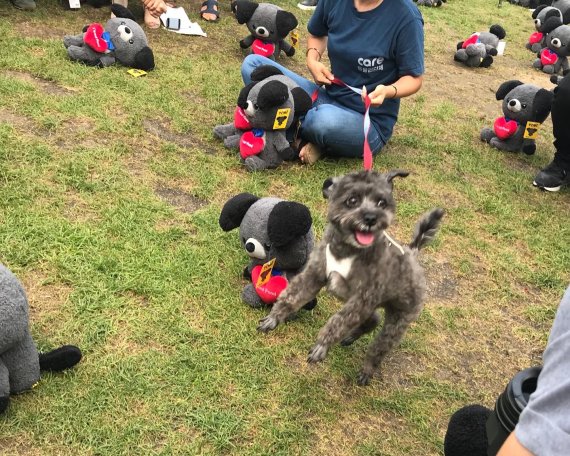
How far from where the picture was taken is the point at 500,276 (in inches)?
135

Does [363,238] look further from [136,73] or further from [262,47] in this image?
[262,47]

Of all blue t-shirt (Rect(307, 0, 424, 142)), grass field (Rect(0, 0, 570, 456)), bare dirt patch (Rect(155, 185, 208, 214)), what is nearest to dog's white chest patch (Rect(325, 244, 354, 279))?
grass field (Rect(0, 0, 570, 456))

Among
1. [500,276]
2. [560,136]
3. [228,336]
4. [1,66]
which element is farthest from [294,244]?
[1,66]

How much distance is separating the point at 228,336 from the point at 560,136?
3.51 metres

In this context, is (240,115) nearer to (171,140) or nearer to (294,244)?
(171,140)

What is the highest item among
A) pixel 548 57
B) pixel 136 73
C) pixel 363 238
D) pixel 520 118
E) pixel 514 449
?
pixel 514 449

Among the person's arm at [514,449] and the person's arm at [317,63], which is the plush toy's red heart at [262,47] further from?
the person's arm at [514,449]

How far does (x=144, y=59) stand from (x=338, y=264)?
3614mm

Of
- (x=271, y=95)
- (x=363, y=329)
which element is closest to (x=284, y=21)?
(x=271, y=95)

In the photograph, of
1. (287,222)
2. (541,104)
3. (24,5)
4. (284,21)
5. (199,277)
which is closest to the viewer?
(287,222)

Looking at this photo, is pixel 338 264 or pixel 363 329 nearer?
pixel 338 264

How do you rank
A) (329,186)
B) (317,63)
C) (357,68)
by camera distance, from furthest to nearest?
(317,63) < (357,68) < (329,186)

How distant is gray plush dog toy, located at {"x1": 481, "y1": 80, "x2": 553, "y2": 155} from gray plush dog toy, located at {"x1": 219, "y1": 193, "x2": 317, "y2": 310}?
3.17m

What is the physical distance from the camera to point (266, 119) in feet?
12.6
